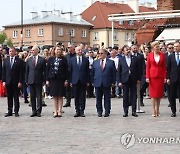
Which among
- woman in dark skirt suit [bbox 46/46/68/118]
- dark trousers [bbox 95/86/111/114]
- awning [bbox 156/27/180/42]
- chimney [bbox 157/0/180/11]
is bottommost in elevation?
dark trousers [bbox 95/86/111/114]

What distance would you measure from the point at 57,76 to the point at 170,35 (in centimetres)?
1909

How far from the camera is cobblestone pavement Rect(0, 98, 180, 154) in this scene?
10.9 meters

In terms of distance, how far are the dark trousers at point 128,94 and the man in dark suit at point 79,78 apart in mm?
1266

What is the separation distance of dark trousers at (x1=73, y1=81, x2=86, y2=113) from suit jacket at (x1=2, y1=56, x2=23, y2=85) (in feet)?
5.91

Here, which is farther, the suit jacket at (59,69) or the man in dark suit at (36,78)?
the man in dark suit at (36,78)

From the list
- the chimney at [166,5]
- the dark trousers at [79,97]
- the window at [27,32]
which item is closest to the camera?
the dark trousers at [79,97]

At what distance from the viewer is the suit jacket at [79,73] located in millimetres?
17484

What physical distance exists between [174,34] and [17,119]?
20.1m

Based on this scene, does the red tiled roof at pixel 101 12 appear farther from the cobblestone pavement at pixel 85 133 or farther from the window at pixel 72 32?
the cobblestone pavement at pixel 85 133

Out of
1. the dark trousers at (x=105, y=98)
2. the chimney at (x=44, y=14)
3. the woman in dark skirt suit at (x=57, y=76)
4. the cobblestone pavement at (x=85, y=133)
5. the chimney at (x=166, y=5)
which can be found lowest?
the cobblestone pavement at (x=85, y=133)

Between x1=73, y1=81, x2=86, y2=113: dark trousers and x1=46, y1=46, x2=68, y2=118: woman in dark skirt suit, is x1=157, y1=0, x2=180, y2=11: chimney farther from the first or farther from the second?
x1=46, y1=46, x2=68, y2=118: woman in dark skirt suit

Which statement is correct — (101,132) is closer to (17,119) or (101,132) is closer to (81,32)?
(17,119)

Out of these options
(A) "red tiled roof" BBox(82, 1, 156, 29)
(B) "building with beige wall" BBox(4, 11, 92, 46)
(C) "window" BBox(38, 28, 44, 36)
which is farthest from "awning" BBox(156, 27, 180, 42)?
(A) "red tiled roof" BBox(82, 1, 156, 29)

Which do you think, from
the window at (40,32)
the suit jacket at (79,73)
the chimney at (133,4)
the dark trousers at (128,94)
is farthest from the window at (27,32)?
the dark trousers at (128,94)
